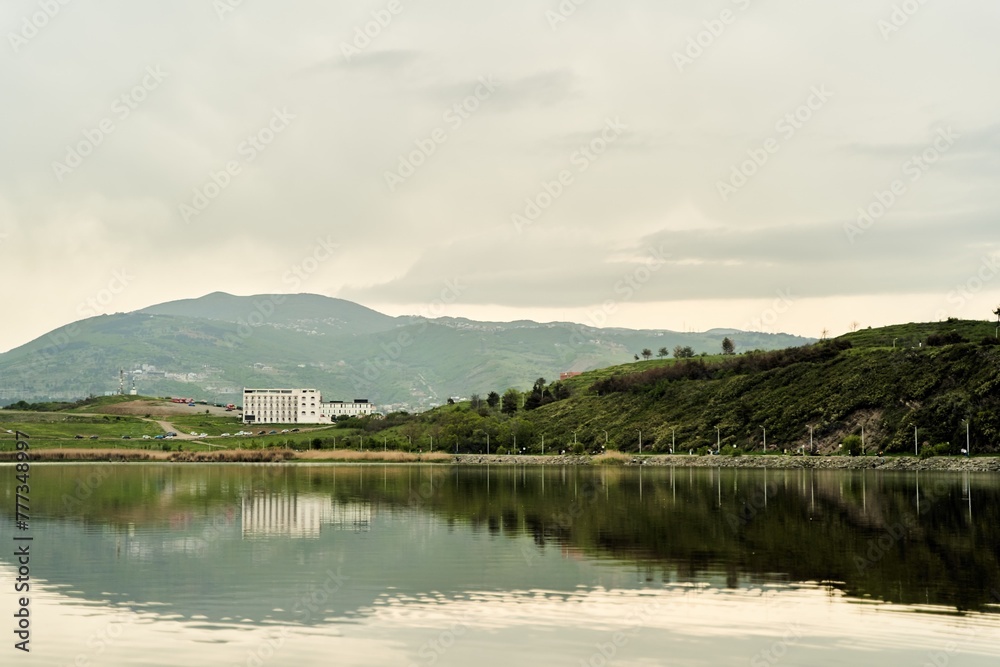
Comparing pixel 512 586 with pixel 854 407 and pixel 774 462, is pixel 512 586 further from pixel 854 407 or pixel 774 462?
Answer: pixel 854 407

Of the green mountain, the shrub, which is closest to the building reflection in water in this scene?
the green mountain

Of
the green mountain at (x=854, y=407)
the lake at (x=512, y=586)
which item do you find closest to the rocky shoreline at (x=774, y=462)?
the green mountain at (x=854, y=407)

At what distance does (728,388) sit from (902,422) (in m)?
51.7

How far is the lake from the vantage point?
23.3m

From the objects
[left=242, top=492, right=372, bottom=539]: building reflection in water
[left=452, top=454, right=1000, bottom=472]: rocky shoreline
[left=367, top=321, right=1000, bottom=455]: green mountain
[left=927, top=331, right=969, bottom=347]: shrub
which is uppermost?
[left=927, top=331, right=969, bottom=347]: shrub

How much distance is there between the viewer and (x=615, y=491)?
→ 83.2m

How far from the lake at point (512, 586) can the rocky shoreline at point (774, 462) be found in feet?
222

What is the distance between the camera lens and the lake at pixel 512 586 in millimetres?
23297

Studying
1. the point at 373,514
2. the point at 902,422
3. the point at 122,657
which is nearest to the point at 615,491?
the point at 373,514

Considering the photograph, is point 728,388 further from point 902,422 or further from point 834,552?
point 834,552

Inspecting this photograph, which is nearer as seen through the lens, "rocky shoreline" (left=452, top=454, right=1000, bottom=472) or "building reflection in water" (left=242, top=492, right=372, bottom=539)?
"building reflection in water" (left=242, top=492, right=372, bottom=539)

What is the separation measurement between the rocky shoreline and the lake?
67.7 m

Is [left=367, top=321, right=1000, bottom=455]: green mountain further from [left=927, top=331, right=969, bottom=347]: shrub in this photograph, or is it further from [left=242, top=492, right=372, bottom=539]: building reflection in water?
[left=242, top=492, right=372, bottom=539]: building reflection in water

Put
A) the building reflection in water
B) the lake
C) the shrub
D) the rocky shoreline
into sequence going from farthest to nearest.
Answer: the shrub
the rocky shoreline
the building reflection in water
the lake
